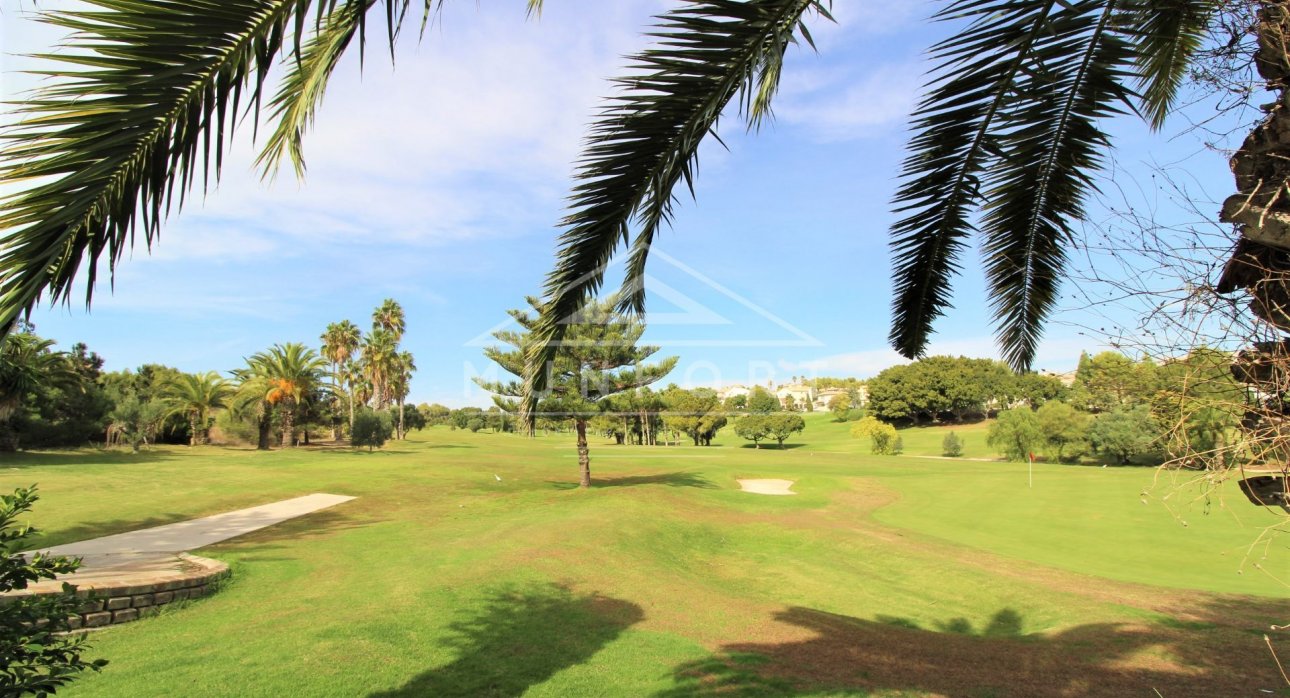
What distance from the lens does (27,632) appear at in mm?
2596

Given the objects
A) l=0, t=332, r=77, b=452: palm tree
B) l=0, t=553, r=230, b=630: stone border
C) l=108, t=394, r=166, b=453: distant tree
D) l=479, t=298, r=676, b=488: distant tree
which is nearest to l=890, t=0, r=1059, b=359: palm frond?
l=0, t=553, r=230, b=630: stone border

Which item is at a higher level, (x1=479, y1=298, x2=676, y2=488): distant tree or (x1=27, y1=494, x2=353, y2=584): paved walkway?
(x1=479, y1=298, x2=676, y2=488): distant tree

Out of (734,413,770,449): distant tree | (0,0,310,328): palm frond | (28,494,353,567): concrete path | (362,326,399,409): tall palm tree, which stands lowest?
(28,494,353,567): concrete path

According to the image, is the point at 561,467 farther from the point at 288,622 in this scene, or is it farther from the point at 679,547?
the point at 288,622

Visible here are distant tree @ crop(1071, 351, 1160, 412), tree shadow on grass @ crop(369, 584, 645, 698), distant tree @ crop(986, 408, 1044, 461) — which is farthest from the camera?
distant tree @ crop(986, 408, 1044, 461)

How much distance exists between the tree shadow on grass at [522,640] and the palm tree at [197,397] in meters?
40.5

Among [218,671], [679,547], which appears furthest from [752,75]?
[679,547]

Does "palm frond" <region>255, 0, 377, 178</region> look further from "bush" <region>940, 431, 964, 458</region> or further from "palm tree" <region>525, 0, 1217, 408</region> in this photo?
"bush" <region>940, 431, 964, 458</region>

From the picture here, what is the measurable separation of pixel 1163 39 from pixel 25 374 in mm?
34345

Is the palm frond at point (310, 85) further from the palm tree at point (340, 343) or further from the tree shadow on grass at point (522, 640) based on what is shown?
the palm tree at point (340, 343)

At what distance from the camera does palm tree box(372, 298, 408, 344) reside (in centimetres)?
5631

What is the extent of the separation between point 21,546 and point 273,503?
54.9 ft

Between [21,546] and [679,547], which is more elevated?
[21,546]

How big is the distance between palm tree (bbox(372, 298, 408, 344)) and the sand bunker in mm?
39925
